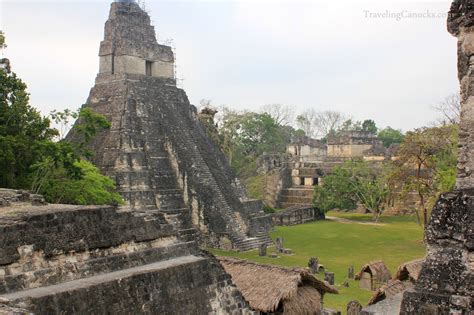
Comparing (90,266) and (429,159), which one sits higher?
(429,159)

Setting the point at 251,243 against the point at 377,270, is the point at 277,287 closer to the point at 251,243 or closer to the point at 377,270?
the point at 377,270

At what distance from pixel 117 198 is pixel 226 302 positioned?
34.6 ft

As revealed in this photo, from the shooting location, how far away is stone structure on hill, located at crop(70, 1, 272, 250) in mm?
22734

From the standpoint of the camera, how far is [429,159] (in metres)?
23.0

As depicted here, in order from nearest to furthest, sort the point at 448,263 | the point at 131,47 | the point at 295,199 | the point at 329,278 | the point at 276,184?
1. the point at 448,263
2. the point at 329,278
3. the point at 131,47
4. the point at 295,199
5. the point at 276,184

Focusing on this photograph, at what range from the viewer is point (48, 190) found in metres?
16.4

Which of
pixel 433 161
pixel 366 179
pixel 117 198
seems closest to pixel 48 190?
pixel 117 198

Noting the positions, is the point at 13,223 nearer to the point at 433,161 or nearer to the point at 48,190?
the point at 48,190

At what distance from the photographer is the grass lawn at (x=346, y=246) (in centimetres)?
1727

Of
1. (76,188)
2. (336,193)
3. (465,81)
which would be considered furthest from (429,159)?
(465,81)

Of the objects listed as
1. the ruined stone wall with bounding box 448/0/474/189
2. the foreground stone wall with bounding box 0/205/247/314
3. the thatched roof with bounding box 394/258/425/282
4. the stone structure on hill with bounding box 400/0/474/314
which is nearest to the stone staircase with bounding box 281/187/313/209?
the thatched roof with bounding box 394/258/425/282

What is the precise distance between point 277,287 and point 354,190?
2346 cm

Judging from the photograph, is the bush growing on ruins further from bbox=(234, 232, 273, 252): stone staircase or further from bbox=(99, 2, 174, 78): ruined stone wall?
bbox=(99, 2, 174, 78): ruined stone wall

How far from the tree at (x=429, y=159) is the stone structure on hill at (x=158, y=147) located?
7286 millimetres
